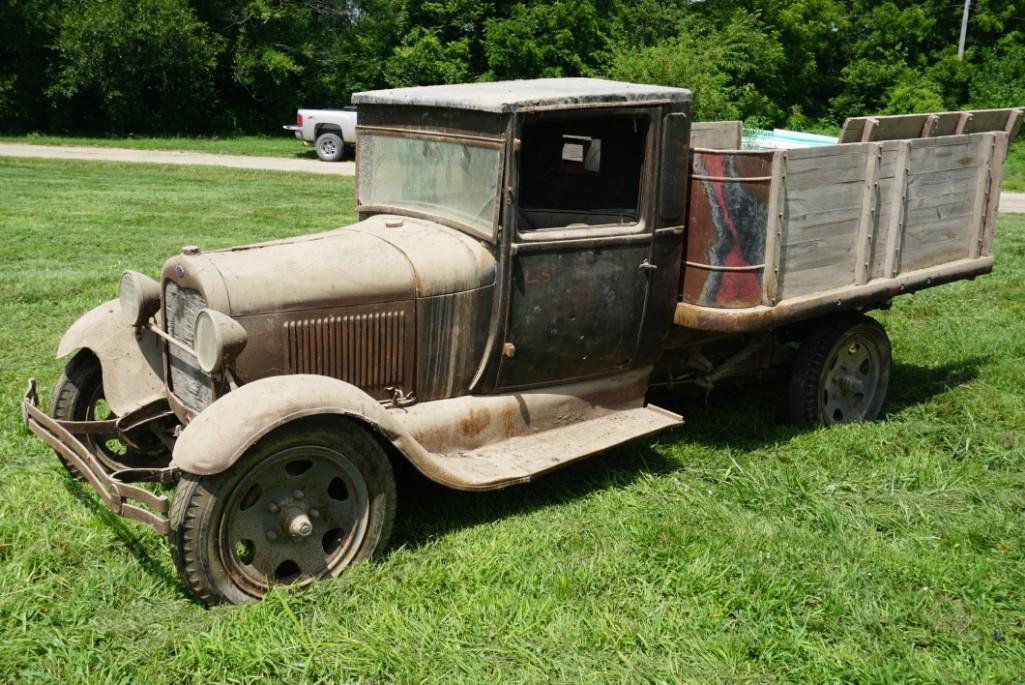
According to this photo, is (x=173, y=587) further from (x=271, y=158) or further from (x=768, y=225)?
(x=271, y=158)

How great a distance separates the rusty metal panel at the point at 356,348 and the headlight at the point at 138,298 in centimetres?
83

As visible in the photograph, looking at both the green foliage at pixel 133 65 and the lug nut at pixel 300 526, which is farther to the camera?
the green foliage at pixel 133 65

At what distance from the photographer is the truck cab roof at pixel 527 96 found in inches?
178

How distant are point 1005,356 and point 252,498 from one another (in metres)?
5.43

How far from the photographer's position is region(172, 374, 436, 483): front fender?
3.72 meters

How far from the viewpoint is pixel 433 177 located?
4.91 m

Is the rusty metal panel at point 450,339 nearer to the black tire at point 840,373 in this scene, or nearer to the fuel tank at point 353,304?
the fuel tank at point 353,304

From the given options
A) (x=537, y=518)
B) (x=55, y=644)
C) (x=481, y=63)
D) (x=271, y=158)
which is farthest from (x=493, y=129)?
(x=481, y=63)

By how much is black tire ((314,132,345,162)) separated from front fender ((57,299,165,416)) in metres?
16.8

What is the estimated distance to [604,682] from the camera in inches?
139

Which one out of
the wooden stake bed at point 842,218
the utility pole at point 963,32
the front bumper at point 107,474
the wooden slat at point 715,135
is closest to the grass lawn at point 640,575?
the front bumper at point 107,474

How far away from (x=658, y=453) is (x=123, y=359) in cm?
270

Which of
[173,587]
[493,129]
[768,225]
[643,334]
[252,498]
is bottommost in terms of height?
[173,587]

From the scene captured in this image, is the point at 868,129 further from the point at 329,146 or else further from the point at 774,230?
the point at 329,146
